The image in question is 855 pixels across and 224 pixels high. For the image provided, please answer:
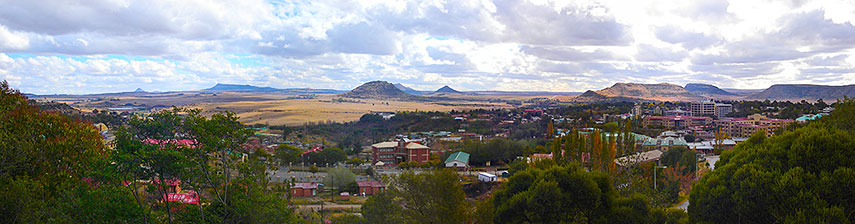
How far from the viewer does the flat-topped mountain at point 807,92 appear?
483 ft

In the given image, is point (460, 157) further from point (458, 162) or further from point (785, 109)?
point (785, 109)

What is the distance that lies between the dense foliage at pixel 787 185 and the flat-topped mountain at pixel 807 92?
6185 inches

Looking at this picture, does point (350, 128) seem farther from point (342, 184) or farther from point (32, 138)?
point (32, 138)

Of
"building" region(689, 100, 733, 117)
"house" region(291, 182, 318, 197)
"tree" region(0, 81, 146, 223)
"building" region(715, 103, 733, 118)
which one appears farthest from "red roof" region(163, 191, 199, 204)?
"building" region(715, 103, 733, 118)

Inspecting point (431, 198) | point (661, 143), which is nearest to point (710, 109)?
point (661, 143)

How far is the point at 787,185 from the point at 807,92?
189574 mm

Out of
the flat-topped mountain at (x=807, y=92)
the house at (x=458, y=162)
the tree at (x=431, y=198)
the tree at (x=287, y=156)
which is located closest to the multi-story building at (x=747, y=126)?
the house at (x=458, y=162)

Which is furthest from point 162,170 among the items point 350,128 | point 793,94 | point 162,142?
point 793,94

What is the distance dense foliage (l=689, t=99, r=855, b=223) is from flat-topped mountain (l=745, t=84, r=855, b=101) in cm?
15711

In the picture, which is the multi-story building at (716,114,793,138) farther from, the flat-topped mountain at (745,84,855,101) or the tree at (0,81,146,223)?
the flat-topped mountain at (745,84,855,101)

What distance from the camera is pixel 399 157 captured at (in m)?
46.5

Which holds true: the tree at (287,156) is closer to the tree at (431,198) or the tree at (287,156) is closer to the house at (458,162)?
the house at (458,162)

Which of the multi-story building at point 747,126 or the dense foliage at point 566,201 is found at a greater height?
the dense foliage at point 566,201

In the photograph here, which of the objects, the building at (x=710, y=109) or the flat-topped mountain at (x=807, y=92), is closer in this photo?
the building at (x=710, y=109)
